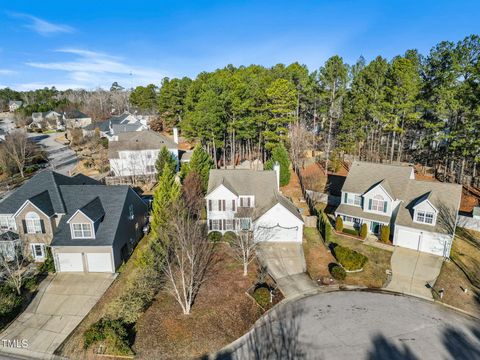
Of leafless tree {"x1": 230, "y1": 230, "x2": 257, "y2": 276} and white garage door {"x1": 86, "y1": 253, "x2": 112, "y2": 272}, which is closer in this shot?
white garage door {"x1": 86, "y1": 253, "x2": 112, "y2": 272}

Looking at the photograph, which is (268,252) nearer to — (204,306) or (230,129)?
(204,306)

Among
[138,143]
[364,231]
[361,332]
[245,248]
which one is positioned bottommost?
[361,332]

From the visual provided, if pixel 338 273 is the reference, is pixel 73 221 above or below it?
above

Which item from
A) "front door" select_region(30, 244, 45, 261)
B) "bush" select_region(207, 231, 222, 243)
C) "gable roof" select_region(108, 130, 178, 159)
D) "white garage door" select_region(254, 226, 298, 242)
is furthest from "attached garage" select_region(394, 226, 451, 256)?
"gable roof" select_region(108, 130, 178, 159)

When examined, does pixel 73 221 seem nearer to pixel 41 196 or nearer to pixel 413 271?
pixel 41 196

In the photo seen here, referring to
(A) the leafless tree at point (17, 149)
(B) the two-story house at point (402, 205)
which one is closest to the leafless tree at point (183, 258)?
(B) the two-story house at point (402, 205)

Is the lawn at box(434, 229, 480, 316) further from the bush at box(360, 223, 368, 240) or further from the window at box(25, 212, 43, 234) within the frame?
the window at box(25, 212, 43, 234)

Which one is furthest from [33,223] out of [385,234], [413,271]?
[413,271]
